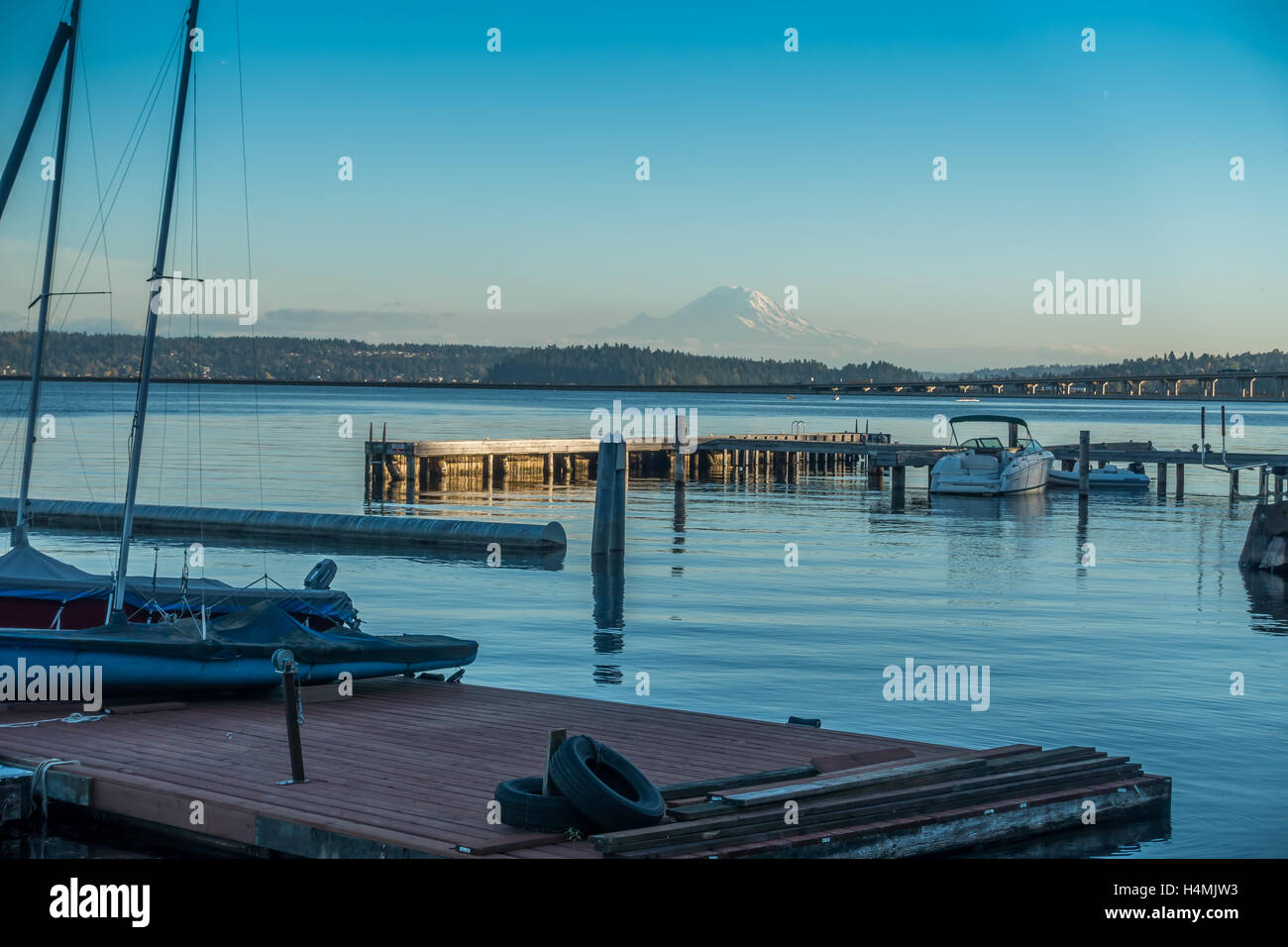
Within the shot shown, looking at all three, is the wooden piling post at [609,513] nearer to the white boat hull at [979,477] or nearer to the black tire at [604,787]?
the black tire at [604,787]

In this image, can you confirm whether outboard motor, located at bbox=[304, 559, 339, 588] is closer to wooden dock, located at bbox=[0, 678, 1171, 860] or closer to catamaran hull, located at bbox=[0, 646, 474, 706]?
catamaran hull, located at bbox=[0, 646, 474, 706]

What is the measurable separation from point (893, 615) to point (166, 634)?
13.5 m

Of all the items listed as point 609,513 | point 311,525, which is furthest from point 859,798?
point 311,525

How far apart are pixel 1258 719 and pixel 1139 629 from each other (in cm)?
678

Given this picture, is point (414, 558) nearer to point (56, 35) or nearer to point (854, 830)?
point (56, 35)

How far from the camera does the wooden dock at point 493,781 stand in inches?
367

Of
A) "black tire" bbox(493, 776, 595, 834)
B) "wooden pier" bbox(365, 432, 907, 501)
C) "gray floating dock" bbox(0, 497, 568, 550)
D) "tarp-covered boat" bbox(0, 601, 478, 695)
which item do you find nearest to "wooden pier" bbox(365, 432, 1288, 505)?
"wooden pier" bbox(365, 432, 907, 501)

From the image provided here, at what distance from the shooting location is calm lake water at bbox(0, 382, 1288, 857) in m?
15.3

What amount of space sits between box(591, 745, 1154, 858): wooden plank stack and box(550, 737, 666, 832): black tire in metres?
0.14

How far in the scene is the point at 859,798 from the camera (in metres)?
10.2

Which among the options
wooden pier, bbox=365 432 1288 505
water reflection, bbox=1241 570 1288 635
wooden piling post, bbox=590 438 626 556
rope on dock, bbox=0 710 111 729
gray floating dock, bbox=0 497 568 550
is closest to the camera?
rope on dock, bbox=0 710 111 729

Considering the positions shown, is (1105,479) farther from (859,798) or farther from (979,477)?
(859,798)

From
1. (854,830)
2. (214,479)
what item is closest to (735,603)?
(854,830)
